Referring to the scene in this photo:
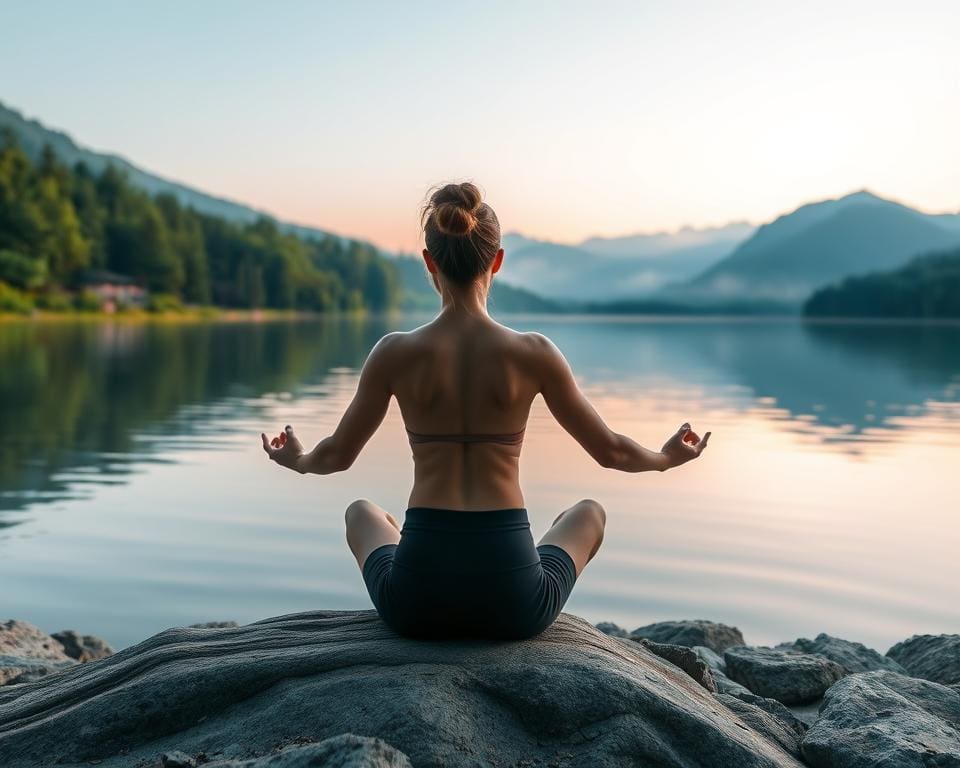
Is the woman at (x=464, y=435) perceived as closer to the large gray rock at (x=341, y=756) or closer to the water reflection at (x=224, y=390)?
the large gray rock at (x=341, y=756)

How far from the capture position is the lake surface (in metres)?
8.18

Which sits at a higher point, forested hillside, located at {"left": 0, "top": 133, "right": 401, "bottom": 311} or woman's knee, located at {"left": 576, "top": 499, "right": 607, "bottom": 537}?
forested hillside, located at {"left": 0, "top": 133, "right": 401, "bottom": 311}

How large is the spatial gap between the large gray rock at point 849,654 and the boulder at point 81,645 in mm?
4527

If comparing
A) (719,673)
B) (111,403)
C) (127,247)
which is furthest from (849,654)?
(127,247)

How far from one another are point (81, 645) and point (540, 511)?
5.94m

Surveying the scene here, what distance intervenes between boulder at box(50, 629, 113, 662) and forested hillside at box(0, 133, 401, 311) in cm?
7780

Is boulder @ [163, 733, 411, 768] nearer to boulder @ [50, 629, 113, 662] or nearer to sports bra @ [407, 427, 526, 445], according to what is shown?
sports bra @ [407, 427, 526, 445]

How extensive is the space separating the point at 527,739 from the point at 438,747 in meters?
0.39

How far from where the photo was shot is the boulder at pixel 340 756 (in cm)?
304

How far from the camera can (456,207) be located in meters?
3.95

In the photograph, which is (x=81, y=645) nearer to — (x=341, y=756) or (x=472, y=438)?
(x=472, y=438)

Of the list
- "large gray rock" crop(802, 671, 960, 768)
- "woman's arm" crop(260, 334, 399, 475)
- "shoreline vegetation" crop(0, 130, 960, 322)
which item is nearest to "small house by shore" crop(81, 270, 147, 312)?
"shoreline vegetation" crop(0, 130, 960, 322)

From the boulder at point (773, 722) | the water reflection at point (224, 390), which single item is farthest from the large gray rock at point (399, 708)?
the water reflection at point (224, 390)

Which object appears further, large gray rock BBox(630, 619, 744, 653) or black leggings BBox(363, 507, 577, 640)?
large gray rock BBox(630, 619, 744, 653)
